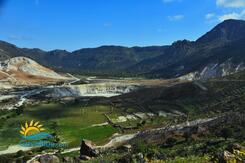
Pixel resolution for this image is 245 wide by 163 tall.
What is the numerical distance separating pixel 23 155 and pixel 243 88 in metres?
55.8

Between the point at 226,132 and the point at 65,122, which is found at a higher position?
the point at 226,132

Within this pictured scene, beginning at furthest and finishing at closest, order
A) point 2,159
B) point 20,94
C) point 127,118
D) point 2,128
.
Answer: point 20,94, point 127,118, point 2,128, point 2,159

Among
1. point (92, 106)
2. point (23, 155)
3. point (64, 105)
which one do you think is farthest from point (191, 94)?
point (23, 155)

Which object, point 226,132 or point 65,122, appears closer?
point 226,132

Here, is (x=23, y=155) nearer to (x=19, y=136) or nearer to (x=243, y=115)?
(x=19, y=136)

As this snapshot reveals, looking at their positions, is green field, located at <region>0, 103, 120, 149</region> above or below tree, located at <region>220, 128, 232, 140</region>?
below

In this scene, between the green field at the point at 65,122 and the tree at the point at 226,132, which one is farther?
the green field at the point at 65,122

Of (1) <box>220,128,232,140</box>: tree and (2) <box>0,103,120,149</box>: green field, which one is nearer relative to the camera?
(1) <box>220,128,232,140</box>: tree

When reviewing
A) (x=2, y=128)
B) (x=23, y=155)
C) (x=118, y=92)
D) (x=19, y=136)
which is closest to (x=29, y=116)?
(x=2, y=128)

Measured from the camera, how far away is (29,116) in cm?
10456

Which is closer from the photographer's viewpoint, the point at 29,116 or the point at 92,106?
the point at 29,116

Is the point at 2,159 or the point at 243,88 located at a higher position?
the point at 243,88

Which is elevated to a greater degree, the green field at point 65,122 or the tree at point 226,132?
the tree at point 226,132

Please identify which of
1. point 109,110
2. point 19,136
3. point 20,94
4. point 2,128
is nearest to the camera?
point 19,136
